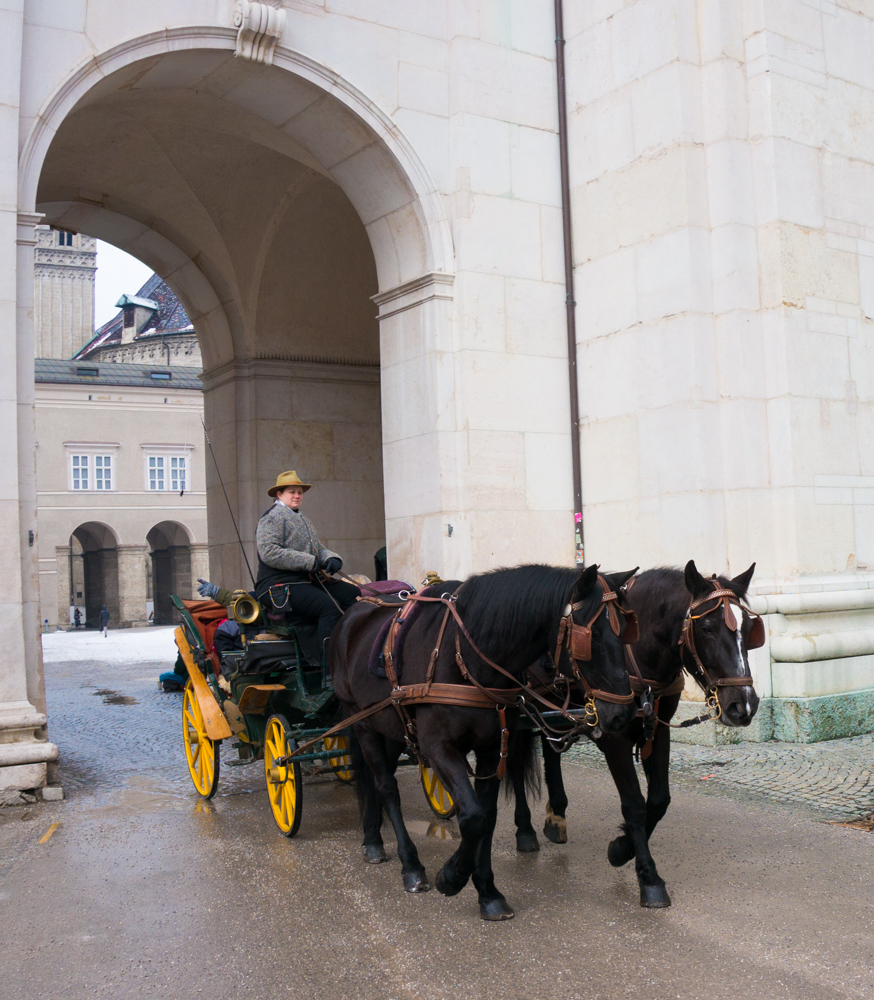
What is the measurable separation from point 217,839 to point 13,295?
3719 millimetres

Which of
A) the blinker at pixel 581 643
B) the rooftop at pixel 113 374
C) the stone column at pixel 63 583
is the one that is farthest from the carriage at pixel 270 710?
the stone column at pixel 63 583

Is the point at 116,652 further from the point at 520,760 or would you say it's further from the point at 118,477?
the point at 118,477

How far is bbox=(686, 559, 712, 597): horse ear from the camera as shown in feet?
15.0

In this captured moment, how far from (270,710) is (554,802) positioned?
6.41 ft

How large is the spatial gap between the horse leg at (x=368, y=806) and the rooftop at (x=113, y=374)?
3843cm

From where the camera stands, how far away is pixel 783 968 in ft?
12.1

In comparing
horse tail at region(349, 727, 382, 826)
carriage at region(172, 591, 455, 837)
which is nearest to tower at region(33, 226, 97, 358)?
carriage at region(172, 591, 455, 837)

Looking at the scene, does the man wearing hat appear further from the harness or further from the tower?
the tower

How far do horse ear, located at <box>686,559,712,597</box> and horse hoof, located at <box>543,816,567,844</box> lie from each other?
5.14 ft

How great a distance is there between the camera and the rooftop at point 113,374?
1620 inches

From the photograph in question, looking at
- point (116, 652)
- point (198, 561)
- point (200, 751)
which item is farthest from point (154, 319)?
point (200, 751)

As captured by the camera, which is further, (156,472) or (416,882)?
(156,472)

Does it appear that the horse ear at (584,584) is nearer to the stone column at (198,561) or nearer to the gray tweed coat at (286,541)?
the gray tweed coat at (286,541)

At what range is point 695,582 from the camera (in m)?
4.60
